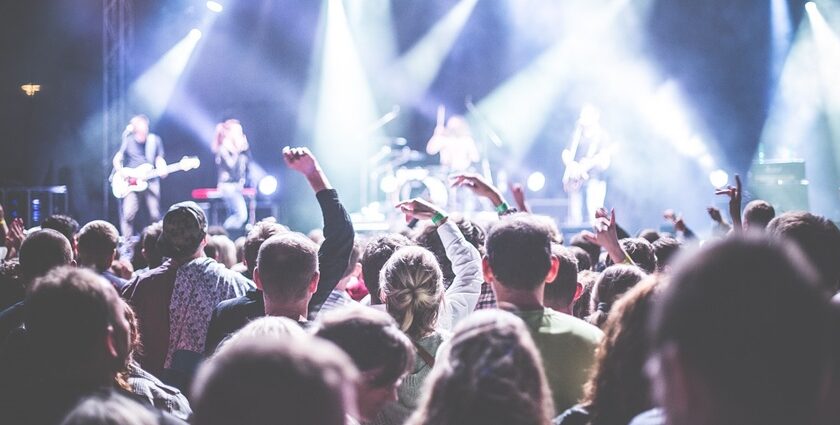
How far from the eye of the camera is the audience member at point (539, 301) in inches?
86.4

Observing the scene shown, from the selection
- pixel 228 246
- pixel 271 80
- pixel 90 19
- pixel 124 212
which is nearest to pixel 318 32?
pixel 271 80

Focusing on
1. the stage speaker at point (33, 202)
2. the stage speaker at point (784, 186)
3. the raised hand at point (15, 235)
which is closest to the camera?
the raised hand at point (15, 235)

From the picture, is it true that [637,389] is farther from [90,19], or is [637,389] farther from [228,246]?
[90,19]

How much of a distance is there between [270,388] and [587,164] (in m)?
13.7

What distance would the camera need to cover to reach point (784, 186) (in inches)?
471

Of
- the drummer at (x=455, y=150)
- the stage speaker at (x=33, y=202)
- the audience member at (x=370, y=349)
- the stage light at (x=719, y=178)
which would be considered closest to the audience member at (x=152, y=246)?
the audience member at (x=370, y=349)

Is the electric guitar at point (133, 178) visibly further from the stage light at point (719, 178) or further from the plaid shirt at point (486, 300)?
the stage light at point (719, 178)

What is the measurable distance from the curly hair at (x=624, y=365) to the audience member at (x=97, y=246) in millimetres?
2672

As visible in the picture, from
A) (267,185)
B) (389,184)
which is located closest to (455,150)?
(389,184)

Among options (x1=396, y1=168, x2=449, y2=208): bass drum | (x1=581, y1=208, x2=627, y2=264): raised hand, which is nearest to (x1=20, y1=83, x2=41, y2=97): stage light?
(x1=396, y1=168, x2=449, y2=208): bass drum

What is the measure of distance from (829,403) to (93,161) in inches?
485

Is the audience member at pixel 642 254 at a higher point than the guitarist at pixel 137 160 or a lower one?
lower

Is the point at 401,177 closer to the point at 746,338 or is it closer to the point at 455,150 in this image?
the point at 455,150

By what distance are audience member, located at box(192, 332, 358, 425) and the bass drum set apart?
12.6 meters
